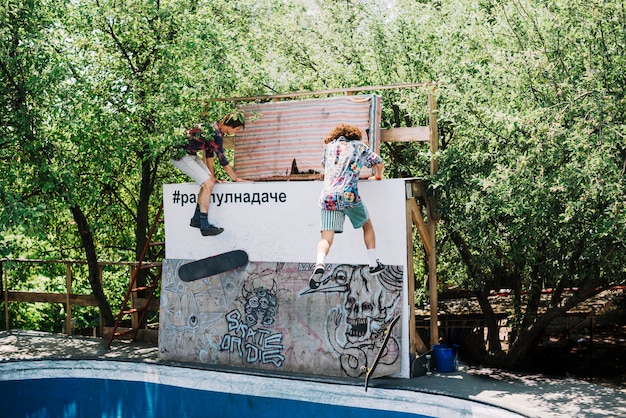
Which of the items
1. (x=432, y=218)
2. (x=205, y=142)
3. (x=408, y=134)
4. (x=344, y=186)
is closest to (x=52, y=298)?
(x=205, y=142)

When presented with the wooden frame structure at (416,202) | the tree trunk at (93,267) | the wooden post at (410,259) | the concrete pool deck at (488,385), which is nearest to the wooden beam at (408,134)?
the wooden frame structure at (416,202)

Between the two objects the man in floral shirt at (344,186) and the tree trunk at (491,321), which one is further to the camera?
the tree trunk at (491,321)

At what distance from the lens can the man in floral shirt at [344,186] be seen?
9312 mm

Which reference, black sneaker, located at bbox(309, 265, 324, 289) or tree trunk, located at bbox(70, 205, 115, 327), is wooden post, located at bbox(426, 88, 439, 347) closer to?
black sneaker, located at bbox(309, 265, 324, 289)

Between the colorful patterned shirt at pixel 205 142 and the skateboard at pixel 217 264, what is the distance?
4.37 feet

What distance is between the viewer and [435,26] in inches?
462

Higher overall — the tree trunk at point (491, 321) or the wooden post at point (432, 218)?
the wooden post at point (432, 218)

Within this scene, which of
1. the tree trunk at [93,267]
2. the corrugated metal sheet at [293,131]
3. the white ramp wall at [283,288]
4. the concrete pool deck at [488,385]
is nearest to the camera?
the concrete pool deck at [488,385]

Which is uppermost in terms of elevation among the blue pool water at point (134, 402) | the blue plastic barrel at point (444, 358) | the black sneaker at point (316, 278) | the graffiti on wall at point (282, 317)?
the black sneaker at point (316, 278)

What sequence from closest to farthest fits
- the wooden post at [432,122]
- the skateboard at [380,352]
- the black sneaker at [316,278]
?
the black sneaker at [316,278], the skateboard at [380,352], the wooden post at [432,122]

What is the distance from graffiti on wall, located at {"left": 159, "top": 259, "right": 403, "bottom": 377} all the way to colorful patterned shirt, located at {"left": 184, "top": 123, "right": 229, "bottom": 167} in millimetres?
1722

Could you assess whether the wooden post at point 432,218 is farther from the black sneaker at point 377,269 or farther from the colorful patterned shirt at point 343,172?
the colorful patterned shirt at point 343,172

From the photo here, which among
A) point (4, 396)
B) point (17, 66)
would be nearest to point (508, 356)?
point (4, 396)

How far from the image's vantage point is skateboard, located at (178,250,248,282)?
10656 mm
